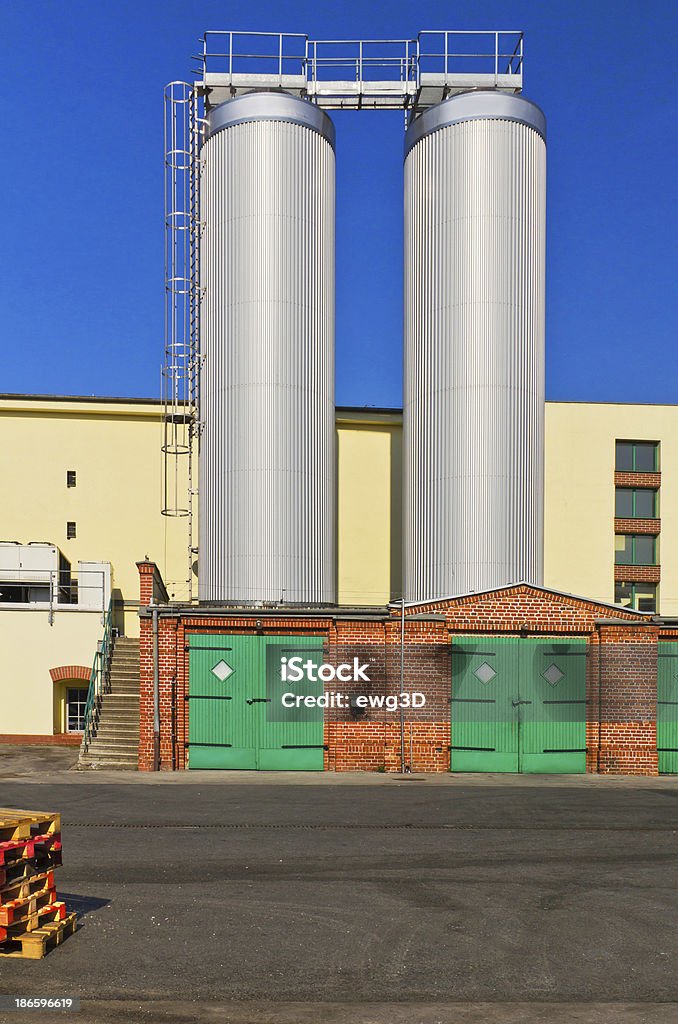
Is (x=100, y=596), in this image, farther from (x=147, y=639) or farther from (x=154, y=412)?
(x=147, y=639)

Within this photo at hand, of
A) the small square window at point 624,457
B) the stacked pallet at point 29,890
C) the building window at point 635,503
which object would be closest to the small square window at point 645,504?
the building window at point 635,503

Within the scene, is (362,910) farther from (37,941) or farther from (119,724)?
(119,724)

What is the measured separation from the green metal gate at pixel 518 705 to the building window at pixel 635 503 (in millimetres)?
15075

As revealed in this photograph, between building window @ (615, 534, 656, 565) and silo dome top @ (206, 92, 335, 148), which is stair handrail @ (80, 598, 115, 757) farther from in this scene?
building window @ (615, 534, 656, 565)

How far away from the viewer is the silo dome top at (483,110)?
1136 inches

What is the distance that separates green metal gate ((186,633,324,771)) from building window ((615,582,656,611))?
18033 millimetres

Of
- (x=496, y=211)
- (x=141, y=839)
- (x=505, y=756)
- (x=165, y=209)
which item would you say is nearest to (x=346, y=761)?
(x=505, y=756)

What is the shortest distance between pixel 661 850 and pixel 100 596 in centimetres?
2256

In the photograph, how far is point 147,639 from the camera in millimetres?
23578

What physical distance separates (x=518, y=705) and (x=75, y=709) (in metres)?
12.6

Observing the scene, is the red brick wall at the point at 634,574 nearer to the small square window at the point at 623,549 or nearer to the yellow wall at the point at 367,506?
the small square window at the point at 623,549

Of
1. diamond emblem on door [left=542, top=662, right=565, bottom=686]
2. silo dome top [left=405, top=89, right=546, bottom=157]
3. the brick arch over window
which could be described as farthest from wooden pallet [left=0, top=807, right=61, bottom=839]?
silo dome top [left=405, top=89, right=546, bottom=157]

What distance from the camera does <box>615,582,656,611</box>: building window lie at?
38062mm

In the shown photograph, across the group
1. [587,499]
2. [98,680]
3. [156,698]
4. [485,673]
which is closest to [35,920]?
[156,698]
